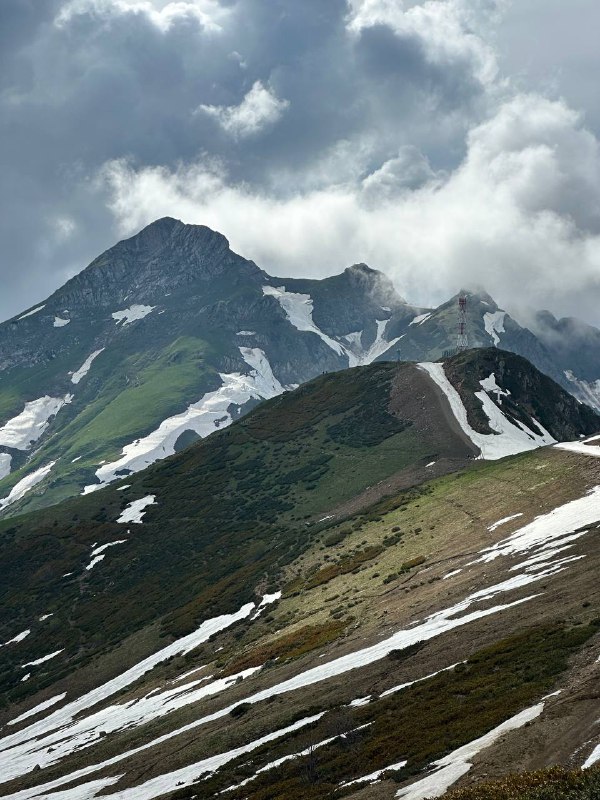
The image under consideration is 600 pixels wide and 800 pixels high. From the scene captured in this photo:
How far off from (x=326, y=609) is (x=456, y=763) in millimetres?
48213

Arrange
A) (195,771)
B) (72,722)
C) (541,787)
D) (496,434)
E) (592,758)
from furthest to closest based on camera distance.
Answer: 1. (496,434)
2. (72,722)
3. (195,771)
4. (592,758)
5. (541,787)

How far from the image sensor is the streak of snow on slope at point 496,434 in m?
144

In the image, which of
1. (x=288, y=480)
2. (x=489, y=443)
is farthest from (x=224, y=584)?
(x=489, y=443)

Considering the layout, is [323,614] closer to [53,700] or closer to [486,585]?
[486,585]

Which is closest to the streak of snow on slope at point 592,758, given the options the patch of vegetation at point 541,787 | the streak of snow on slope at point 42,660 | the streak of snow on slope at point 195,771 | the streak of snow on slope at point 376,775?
the patch of vegetation at point 541,787

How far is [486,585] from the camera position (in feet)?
187

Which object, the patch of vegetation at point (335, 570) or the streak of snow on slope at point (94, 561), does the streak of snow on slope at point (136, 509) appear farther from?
the patch of vegetation at point (335, 570)

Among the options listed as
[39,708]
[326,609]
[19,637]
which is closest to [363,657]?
[326,609]

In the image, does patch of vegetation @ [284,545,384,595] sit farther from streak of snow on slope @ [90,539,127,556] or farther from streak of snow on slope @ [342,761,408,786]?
streak of snow on slope @ [90,539,127,556]

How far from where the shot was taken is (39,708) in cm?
9712

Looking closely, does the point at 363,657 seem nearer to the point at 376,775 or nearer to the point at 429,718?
the point at 429,718

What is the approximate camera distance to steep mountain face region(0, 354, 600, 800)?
118ft

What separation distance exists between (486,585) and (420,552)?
2551cm

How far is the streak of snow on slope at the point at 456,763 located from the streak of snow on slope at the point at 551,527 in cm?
3356
